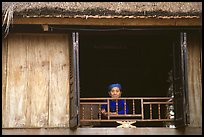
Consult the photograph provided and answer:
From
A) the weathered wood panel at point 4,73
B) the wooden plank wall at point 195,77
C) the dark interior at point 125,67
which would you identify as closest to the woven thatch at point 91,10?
the weathered wood panel at point 4,73

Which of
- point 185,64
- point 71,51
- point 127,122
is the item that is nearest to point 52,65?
point 71,51

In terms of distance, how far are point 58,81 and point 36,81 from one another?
375 millimetres

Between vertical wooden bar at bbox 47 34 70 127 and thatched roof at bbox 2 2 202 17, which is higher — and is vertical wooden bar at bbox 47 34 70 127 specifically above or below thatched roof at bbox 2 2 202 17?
below

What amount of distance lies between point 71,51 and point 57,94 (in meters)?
0.78

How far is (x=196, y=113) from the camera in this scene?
8805 millimetres

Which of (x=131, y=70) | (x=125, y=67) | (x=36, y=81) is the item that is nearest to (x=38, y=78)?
(x=36, y=81)

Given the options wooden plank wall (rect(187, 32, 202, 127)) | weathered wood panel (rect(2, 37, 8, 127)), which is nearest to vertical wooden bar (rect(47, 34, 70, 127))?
weathered wood panel (rect(2, 37, 8, 127))

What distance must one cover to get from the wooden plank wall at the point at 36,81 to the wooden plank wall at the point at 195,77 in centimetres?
214

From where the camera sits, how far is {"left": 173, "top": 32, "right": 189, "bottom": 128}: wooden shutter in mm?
8204

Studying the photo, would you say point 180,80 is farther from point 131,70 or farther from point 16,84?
point 131,70

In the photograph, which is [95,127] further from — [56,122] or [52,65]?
[52,65]

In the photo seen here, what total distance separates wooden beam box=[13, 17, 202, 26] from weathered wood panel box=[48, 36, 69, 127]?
573mm

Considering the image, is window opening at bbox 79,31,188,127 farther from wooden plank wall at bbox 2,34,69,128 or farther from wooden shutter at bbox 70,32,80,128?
wooden shutter at bbox 70,32,80,128

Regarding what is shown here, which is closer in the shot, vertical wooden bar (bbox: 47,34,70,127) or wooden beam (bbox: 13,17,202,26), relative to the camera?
wooden beam (bbox: 13,17,202,26)
